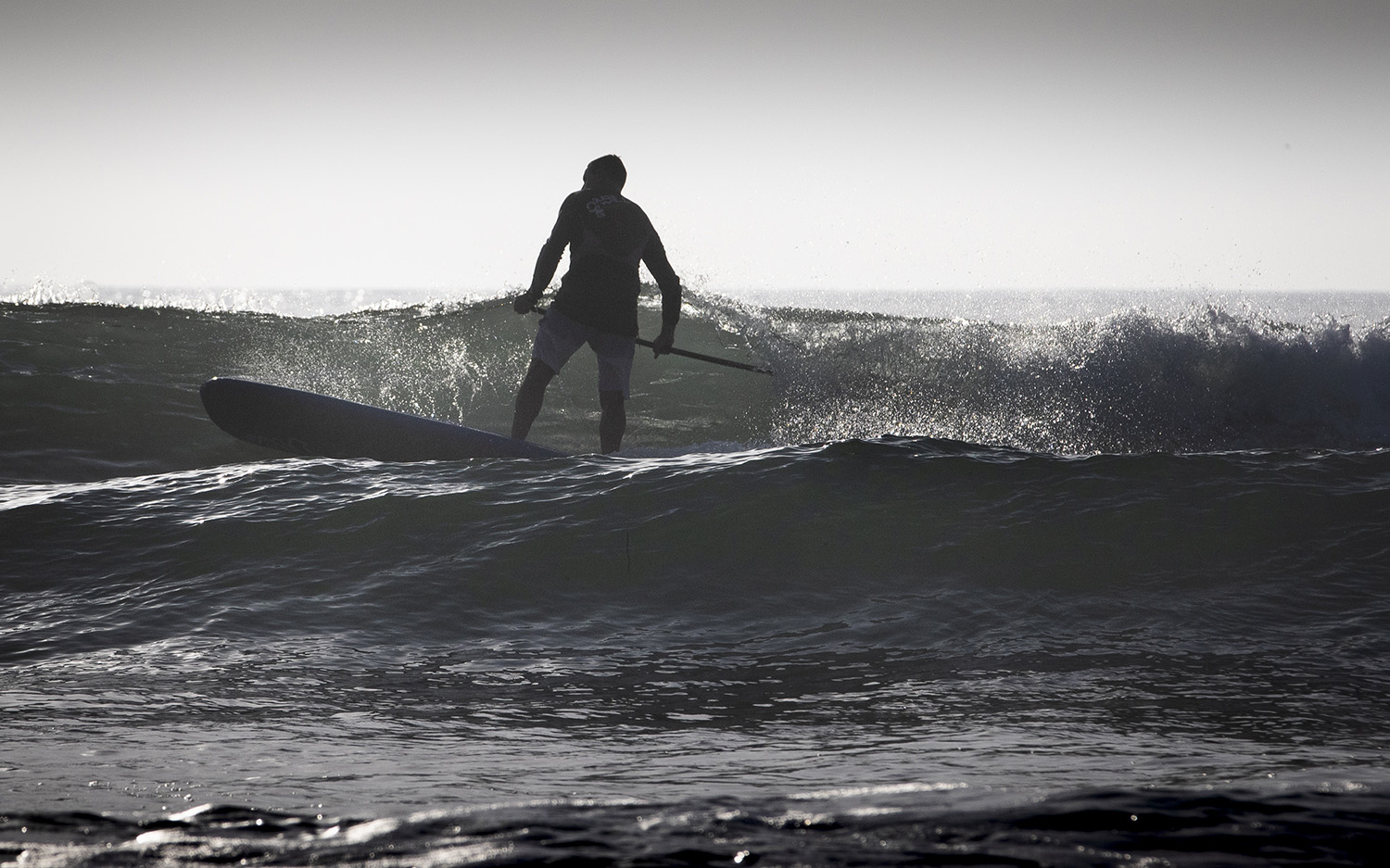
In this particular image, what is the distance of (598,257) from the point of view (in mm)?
5703

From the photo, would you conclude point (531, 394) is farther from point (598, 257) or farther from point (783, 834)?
point (783, 834)

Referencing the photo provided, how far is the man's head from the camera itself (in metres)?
5.70

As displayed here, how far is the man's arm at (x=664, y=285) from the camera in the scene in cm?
588

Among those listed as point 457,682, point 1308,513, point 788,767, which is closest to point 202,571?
point 457,682

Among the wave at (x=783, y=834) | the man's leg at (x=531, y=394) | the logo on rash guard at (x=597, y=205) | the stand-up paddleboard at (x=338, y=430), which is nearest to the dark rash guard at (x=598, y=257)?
the logo on rash guard at (x=597, y=205)

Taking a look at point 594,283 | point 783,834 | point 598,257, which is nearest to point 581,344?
point 594,283

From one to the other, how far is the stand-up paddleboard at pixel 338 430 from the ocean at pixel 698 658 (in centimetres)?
52

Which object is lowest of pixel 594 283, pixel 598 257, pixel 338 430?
pixel 338 430

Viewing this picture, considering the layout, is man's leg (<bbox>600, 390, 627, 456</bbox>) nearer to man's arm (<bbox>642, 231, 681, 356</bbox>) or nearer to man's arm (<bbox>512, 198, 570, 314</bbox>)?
man's arm (<bbox>642, 231, 681, 356</bbox>)

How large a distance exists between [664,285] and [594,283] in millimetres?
502

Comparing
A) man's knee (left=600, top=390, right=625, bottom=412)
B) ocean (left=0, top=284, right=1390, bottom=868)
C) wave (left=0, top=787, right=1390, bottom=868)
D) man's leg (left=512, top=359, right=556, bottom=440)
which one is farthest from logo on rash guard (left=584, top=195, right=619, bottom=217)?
wave (left=0, top=787, right=1390, bottom=868)

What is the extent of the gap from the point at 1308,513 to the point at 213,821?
13.5ft

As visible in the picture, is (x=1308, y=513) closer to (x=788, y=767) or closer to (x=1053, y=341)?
(x=788, y=767)

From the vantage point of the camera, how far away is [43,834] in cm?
144
